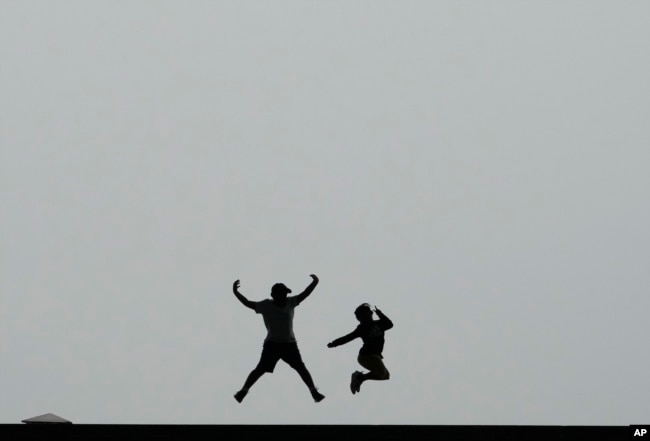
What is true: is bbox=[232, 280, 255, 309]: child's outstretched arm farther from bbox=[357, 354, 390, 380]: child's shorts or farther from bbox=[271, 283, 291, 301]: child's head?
bbox=[357, 354, 390, 380]: child's shorts

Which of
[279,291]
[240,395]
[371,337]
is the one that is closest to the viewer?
[279,291]

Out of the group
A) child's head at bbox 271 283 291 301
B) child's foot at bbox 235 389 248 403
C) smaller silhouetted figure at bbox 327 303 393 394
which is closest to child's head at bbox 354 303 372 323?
smaller silhouetted figure at bbox 327 303 393 394

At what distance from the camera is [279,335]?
19750 mm

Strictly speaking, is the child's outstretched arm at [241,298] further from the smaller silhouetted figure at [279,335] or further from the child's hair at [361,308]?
the child's hair at [361,308]

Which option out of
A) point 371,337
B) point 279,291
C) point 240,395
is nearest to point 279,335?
point 279,291

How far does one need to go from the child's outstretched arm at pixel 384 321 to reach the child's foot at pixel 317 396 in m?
1.44

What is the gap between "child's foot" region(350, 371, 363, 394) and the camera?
20.1 metres

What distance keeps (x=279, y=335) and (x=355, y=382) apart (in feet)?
4.85

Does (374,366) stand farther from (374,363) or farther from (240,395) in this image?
(240,395)

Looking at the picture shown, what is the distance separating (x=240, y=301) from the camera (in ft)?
64.6
